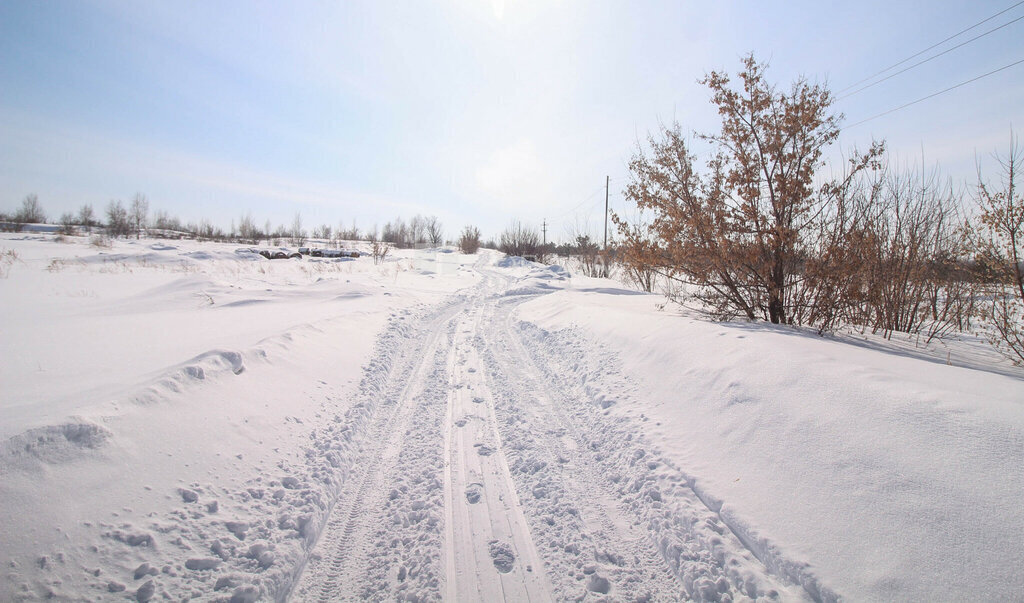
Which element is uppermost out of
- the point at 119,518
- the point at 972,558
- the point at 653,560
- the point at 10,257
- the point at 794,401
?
the point at 10,257

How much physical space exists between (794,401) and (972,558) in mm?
1659

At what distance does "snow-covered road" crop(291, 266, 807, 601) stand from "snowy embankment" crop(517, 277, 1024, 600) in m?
0.24

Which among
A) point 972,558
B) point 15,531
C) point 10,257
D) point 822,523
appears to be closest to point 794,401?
point 822,523

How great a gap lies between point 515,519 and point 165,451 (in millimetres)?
2682

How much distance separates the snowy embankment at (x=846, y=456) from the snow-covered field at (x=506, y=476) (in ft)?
0.05

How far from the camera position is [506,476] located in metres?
3.16

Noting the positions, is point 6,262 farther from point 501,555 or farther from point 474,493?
point 501,555

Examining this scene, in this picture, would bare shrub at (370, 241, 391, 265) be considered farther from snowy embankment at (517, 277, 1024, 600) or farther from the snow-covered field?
snowy embankment at (517, 277, 1024, 600)

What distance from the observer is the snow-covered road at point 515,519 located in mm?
2170

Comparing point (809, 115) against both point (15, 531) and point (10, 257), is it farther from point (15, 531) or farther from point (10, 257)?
point (10, 257)

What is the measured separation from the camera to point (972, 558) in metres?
1.81

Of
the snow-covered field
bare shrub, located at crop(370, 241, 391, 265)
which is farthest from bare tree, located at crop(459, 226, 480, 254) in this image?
Result: the snow-covered field

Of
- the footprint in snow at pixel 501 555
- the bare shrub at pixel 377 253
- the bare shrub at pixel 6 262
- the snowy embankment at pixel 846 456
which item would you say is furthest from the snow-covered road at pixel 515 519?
the bare shrub at pixel 377 253

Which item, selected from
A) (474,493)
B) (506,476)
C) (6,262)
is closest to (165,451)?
(474,493)
